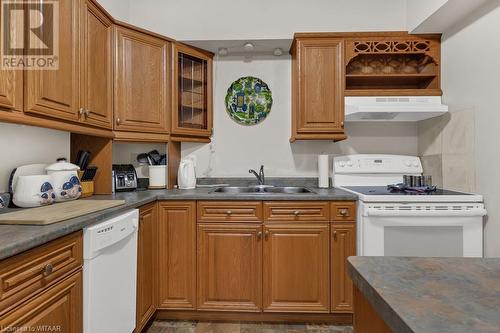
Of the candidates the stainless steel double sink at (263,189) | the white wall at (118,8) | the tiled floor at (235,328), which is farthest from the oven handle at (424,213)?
the white wall at (118,8)

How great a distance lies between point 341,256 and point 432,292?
5.17 feet

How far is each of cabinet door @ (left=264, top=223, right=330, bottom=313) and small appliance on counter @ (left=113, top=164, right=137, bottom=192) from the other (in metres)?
1.12

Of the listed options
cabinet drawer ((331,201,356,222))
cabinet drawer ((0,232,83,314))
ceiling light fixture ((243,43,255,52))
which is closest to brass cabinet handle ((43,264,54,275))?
cabinet drawer ((0,232,83,314))

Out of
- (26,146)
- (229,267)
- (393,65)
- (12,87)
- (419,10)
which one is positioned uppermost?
(419,10)

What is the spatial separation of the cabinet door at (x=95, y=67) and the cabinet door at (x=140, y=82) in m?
0.06

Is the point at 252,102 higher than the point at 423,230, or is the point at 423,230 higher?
the point at 252,102

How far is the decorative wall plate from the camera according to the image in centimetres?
273

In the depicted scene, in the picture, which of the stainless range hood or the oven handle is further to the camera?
the stainless range hood

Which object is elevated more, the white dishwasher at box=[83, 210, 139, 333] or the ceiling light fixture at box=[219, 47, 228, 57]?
the ceiling light fixture at box=[219, 47, 228, 57]

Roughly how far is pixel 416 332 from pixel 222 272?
1.79m

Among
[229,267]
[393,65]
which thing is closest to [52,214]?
[229,267]

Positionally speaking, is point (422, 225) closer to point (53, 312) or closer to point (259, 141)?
point (259, 141)

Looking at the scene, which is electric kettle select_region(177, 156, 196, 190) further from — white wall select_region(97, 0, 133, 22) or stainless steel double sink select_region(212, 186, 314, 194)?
white wall select_region(97, 0, 133, 22)

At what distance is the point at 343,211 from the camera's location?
204 centimetres
